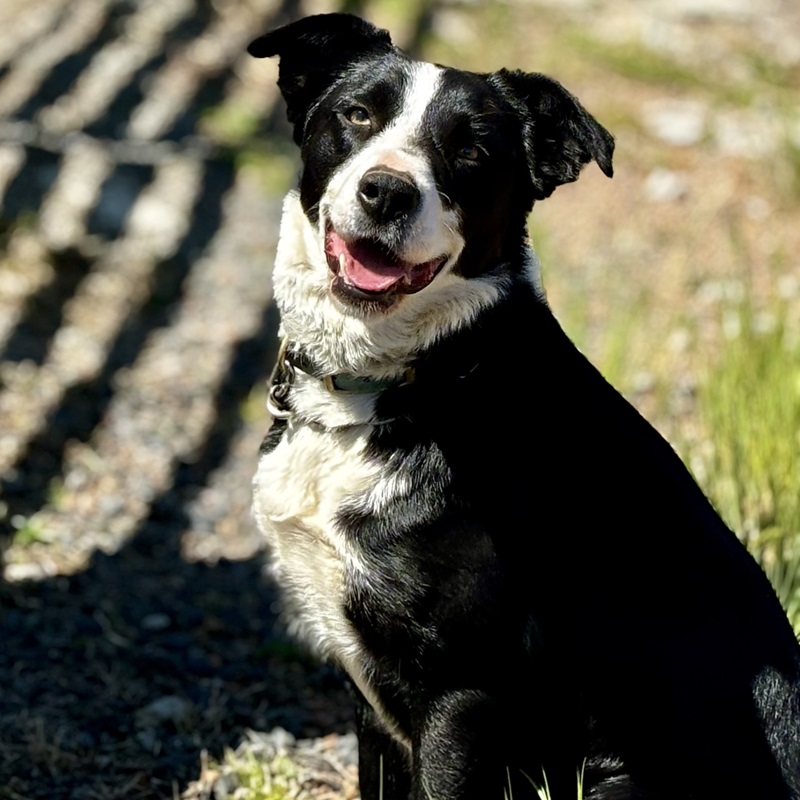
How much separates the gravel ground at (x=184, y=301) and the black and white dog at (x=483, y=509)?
727 mm

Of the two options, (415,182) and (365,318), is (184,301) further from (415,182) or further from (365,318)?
(415,182)

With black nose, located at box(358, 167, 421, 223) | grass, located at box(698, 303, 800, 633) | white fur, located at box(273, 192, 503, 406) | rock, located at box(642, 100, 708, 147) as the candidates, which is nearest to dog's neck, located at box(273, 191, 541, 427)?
white fur, located at box(273, 192, 503, 406)

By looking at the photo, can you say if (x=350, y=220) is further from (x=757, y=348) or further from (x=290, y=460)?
(x=757, y=348)

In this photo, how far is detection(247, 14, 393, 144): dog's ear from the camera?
289 cm

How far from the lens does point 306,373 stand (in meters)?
2.88

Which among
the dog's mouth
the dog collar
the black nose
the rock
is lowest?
the dog collar

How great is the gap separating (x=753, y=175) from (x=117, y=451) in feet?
11.7

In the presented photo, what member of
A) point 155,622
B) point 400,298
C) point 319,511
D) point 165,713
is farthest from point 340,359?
point 155,622

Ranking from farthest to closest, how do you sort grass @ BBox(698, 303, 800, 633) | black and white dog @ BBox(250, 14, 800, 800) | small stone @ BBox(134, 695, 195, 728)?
grass @ BBox(698, 303, 800, 633)
small stone @ BBox(134, 695, 195, 728)
black and white dog @ BBox(250, 14, 800, 800)

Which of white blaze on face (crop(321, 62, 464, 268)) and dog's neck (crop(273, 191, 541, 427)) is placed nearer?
white blaze on face (crop(321, 62, 464, 268))

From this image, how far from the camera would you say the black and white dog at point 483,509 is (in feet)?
8.52

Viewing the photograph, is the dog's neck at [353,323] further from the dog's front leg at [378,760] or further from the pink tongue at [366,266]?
the dog's front leg at [378,760]

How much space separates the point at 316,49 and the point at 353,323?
2.06ft

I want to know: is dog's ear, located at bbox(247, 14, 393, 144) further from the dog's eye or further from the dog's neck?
the dog's neck
